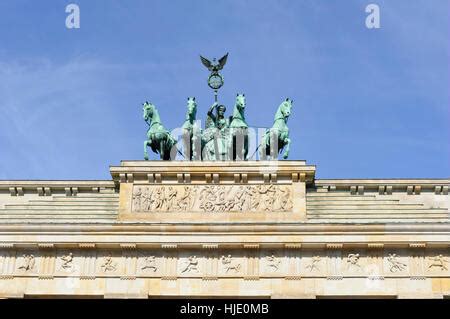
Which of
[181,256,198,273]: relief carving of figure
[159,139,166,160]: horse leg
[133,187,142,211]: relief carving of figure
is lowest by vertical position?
[181,256,198,273]: relief carving of figure

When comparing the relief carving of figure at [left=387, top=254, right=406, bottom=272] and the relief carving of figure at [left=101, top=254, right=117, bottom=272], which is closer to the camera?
the relief carving of figure at [left=387, top=254, right=406, bottom=272]

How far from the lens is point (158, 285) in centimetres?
2041

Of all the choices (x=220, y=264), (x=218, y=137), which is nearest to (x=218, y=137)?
(x=218, y=137)

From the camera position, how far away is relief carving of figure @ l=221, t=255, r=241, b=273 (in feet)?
67.3

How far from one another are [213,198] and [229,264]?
1.91 meters

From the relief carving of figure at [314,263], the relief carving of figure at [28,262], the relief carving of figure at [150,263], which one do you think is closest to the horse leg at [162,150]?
the relief carving of figure at [150,263]

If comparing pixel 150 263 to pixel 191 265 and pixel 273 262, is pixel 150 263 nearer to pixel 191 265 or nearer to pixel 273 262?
pixel 191 265

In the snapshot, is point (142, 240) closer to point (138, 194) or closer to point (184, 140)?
point (138, 194)

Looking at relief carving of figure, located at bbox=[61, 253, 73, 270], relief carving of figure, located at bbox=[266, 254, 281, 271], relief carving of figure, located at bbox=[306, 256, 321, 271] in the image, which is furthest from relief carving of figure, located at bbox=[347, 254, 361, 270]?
relief carving of figure, located at bbox=[61, 253, 73, 270]

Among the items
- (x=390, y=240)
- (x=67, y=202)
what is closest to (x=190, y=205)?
(x=67, y=202)

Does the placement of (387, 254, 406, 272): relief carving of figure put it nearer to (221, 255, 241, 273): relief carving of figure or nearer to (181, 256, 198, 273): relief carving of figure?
(221, 255, 241, 273): relief carving of figure

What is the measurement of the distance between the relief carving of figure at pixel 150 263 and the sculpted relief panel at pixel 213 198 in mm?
1383

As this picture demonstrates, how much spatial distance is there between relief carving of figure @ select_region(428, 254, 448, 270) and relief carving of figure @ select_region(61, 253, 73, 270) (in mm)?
8803
